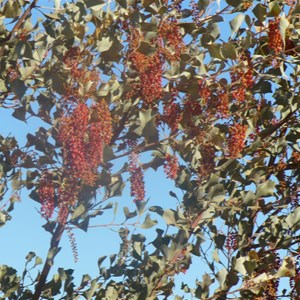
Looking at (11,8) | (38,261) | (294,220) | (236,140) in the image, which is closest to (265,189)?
(294,220)

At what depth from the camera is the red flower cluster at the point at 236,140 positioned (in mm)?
5098

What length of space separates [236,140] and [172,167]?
2.12 ft

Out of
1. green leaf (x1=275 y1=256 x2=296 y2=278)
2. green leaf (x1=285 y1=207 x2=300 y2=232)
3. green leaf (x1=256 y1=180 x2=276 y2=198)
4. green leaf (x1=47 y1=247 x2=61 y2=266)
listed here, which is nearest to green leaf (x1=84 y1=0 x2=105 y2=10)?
green leaf (x1=47 y1=247 x2=61 y2=266)

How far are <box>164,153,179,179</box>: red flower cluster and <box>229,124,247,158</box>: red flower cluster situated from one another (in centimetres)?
55

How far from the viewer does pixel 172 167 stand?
480 centimetres

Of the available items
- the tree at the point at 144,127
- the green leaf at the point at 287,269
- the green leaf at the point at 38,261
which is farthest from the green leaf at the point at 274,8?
the green leaf at the point at 38,261

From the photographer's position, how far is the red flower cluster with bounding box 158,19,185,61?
4.93 metres

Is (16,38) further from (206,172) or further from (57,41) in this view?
(206,172)

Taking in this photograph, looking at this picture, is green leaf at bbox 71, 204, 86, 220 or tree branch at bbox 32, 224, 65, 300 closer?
green leaf at bbox 71, 204, 86, 220

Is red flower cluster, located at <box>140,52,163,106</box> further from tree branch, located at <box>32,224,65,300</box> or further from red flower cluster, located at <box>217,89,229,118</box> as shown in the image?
tree branch, located at <box>32,224,65,300</box>

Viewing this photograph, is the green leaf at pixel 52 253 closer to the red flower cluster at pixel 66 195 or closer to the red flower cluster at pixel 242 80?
the red flower cluster at pixel 66 195

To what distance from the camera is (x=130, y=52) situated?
4957mm

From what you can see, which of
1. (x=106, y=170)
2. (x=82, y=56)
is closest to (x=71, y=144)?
(x=106, y=170)

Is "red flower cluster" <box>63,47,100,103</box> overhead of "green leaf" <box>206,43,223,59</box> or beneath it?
beneath
